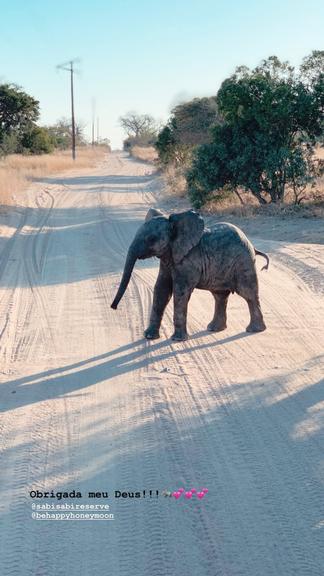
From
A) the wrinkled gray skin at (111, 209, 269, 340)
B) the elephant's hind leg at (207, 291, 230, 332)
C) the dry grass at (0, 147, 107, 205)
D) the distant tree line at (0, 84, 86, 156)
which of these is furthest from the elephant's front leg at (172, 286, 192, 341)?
the distant tree line at (0, 84, 86, 156)

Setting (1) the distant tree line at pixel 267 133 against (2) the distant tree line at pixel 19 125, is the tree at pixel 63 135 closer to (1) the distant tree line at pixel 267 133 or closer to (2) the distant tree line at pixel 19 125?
(2) the distant tree line at pixel 19 125

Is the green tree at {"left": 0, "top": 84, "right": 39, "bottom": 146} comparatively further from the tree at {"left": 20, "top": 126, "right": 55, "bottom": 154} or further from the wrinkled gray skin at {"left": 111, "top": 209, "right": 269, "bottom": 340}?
the wrinkled gray skin at {"left": 111, "top": 209, "right": 269, "bottom": 340}

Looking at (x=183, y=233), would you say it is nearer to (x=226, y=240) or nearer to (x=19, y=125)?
(x=226, y=240)

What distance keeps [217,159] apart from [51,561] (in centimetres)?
1591

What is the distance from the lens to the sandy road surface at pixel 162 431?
370cm

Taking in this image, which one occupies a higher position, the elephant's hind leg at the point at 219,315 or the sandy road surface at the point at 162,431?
the elephant's hind leg at the point at 219,315

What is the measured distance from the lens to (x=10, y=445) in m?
4.96

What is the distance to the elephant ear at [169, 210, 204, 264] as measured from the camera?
7367mm

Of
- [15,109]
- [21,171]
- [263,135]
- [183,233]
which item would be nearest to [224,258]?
[183,233]

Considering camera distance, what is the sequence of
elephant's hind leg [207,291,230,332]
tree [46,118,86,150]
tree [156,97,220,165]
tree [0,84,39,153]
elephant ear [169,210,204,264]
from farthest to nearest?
tree [46,118,86,150] < tree [0,84,39,153] < tree [156,97,220,165] < elephant's hind leg [207,291,230,332] < elephant ear [169,210,204,264]

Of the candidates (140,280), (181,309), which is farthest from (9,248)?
(181,309)

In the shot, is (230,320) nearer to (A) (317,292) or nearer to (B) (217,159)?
(A) (317,292)

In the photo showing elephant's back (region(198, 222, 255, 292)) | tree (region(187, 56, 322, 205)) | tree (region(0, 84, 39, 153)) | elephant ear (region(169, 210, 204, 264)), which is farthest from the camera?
tree (region(0, 84, 39, 153))

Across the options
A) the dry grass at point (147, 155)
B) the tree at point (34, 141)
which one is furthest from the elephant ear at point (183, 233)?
the dry grass at point (147, 155)
